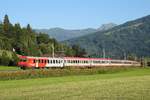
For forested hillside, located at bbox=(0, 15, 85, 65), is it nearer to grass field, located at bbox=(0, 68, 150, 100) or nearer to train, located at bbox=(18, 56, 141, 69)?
train, located at bbox=(18, 56, 141, 69)

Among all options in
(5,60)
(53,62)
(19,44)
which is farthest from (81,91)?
(19,44)

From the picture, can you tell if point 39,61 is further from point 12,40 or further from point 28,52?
point 12,40

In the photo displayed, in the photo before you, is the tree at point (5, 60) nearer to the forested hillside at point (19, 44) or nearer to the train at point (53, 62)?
the forested hillside at point (19, 44)

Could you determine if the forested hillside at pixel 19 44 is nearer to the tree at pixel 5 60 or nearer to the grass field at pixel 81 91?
the tree at pixel 5 60

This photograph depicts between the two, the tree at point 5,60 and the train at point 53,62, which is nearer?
the train at point 53,62

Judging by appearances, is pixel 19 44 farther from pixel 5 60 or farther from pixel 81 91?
pixel 81 91

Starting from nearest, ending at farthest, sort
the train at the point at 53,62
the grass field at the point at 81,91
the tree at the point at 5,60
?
the grass field at the point at 81,91, the train at the point at 53,62, the tree at the point at 5,60

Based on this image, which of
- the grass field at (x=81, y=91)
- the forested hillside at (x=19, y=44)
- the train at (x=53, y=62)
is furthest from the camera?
the forested hillside at (x=19, y=44)

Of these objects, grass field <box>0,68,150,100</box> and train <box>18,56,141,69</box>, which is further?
train <box>18,56,141,69</box>

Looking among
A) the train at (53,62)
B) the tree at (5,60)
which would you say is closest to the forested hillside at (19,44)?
the tree at (5,60)

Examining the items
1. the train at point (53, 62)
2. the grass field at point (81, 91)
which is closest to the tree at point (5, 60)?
the train at point (53, 62)

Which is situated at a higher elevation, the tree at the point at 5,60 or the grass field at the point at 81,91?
the tree at the point at 5,60

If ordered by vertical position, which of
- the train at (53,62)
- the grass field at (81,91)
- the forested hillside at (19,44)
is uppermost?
the forested hillside at (19,44)

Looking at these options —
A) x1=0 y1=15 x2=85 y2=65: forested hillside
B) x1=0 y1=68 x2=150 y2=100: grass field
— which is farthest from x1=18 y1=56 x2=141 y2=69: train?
x1=0 y1=68 x2=150 y2=100: grass field
